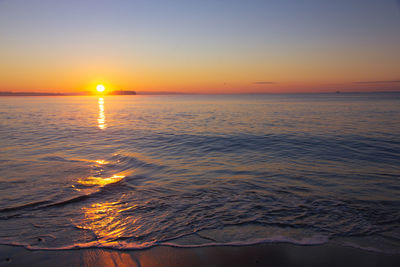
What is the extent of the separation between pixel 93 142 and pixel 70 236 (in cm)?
1362

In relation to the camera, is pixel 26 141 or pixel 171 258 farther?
pixel 26 141

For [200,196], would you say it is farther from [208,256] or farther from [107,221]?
[208,256]

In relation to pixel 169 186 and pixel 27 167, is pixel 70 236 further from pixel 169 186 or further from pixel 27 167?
pixel 27 167

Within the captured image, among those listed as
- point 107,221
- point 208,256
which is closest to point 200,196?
point 107,221

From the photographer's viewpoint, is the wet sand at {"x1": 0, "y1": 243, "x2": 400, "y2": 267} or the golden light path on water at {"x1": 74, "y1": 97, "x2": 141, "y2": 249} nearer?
the wet sand at {"x1": 0, "y1": 243, "x2": 400, "y2": 267}

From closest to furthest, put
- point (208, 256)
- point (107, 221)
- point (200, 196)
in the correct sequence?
point (208, 256) < point (107, 221) < point (200, 196)

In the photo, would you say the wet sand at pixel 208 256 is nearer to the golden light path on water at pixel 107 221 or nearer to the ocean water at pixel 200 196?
the ocean water at pixel 200 196

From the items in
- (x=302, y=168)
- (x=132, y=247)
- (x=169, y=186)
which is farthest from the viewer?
(x=302, y=168)

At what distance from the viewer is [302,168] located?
10430mm

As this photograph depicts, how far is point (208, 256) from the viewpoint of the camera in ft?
14.1

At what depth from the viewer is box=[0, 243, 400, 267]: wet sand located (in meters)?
4.11

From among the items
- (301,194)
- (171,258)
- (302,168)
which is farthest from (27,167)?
(302,168)

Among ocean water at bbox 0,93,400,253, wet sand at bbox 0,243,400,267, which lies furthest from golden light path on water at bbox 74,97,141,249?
wet sand at bbox 0,243,400,267

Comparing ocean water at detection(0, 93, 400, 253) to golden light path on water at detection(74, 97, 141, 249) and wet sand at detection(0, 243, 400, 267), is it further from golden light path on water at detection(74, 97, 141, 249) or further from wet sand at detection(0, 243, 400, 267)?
wet sand at detection(0, 243, 400, 267)
